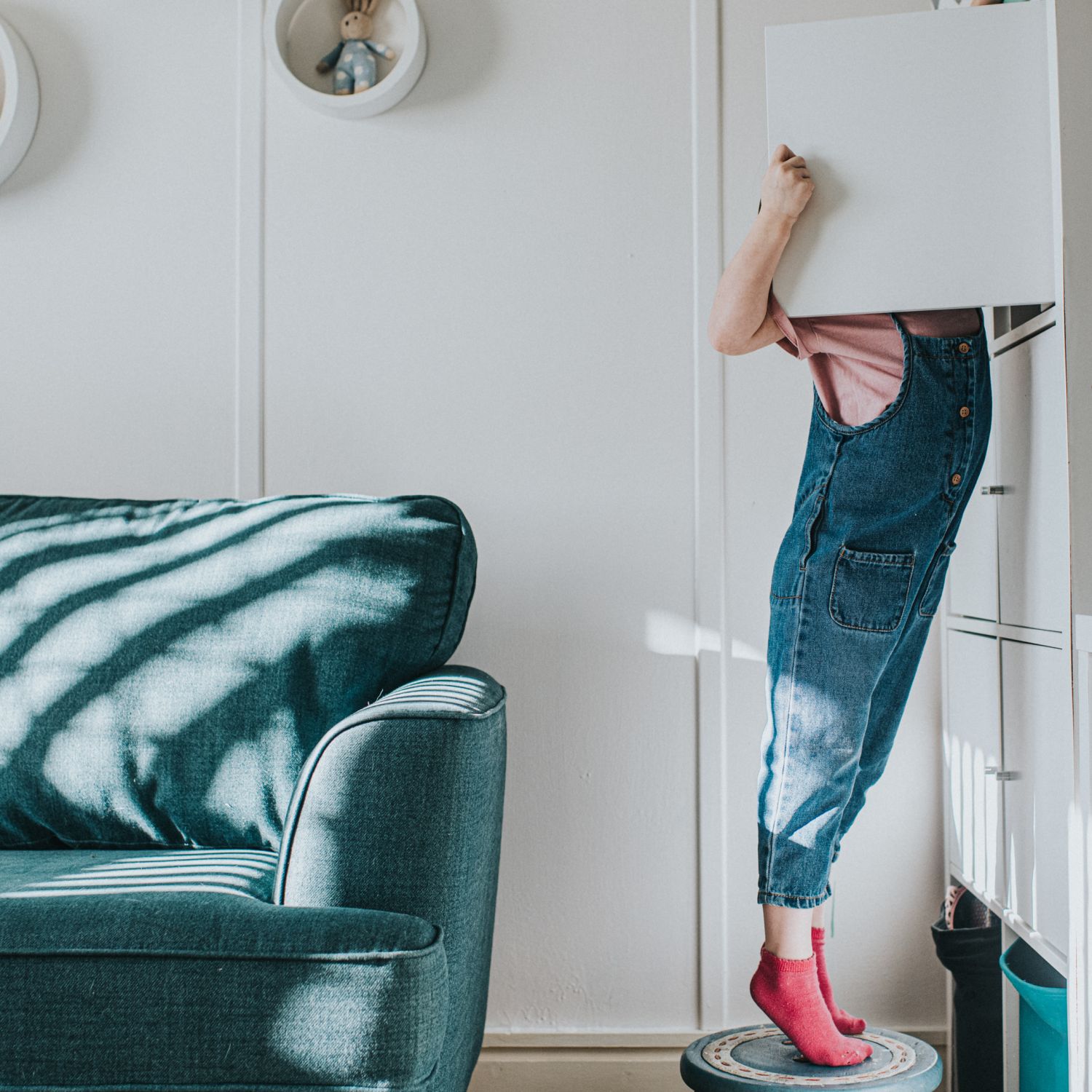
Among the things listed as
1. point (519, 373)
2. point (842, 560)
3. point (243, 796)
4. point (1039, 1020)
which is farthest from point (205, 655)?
point (1039, 1020)

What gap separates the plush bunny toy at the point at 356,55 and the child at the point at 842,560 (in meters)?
0.82

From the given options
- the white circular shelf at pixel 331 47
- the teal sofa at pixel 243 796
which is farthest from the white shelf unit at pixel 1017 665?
the white circular shelf at pixel 331 47

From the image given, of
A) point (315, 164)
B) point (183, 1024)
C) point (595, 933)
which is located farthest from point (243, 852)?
point (315, 164)

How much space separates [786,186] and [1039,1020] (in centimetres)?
112

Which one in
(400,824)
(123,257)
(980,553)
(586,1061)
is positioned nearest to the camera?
(400,824)

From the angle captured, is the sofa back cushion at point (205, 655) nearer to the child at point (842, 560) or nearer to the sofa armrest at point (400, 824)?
the sofa armrest at point (400, 824)

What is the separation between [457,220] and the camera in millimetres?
1693

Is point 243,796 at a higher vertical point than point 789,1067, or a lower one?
higher

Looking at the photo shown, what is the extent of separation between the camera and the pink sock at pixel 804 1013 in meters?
1.23

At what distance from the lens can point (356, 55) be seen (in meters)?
1.69

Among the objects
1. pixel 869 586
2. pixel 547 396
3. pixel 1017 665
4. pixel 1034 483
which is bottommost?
pixel 1017 665

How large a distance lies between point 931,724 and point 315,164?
1.40m

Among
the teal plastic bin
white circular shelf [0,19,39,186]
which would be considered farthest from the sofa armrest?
white circular shelf [0,19,39,186]

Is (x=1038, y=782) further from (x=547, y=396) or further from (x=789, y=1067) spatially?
(x=547, y=396)
